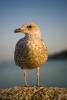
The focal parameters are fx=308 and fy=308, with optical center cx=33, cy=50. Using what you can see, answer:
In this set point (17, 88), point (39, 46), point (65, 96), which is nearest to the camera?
point (65, 96)

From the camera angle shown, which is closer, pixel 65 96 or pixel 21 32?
pixel 65 96

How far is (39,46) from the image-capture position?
7316 mm

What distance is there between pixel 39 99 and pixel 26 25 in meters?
1.80

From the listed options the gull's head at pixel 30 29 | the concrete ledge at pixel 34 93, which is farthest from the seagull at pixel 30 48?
the concrete ledge at pixel 34 93

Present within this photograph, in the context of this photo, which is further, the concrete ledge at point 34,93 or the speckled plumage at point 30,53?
the speckled plumage at point 30,53

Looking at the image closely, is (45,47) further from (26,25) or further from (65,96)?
(65,96)

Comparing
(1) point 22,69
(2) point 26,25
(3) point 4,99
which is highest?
(2) point 26,25

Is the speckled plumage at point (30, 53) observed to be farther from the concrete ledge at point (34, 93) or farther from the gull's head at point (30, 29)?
the concrete ledge at point (34, 93)

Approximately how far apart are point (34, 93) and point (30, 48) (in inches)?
45.5

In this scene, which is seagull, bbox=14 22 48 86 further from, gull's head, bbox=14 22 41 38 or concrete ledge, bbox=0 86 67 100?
concrete ledge, bbox=0 86 67 100

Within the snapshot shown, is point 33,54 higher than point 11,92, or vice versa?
point 33,54

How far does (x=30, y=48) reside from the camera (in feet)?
23.5

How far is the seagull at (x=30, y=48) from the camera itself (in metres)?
7.14

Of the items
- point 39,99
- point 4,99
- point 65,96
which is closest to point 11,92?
point 4,99
